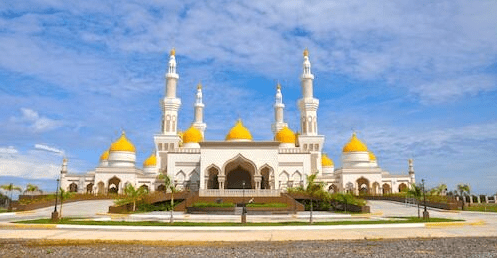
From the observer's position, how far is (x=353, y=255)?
33.7ft

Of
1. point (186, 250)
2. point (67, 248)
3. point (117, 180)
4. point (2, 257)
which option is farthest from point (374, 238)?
point (117, 180)

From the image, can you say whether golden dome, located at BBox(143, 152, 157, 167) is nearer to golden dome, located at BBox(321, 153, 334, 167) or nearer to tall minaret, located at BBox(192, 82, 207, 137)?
tall minaret, located at BBox(192, 82, 207, 137)

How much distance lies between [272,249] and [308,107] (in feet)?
163

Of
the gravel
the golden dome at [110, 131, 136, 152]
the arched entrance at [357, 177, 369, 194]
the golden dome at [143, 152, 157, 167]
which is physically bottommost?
the gravel

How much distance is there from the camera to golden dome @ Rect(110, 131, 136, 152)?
5820 cm

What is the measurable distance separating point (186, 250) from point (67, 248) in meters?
3.58

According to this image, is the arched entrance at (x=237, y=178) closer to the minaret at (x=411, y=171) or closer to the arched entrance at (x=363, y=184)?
the arched entrance at (x=363, y=184)

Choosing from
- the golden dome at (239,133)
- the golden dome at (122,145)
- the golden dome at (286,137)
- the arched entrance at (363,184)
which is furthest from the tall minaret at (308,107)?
the golden dome at (122,145)

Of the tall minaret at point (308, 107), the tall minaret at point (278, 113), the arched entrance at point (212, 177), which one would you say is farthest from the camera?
the tall minaret at point (278, 113)

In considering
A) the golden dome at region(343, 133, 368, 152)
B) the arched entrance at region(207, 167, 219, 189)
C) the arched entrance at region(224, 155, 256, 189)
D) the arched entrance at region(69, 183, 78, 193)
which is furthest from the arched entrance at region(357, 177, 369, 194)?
the arched entrance at region(69, 183, 78, 193)

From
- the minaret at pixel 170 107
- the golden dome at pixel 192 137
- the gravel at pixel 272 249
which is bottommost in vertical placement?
the gravel at pixel 272 249

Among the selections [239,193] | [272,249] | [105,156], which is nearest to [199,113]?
[105,156]

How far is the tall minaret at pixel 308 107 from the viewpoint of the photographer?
59.8m

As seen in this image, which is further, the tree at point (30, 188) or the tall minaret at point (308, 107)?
the tall minaret at point (308, 107)
